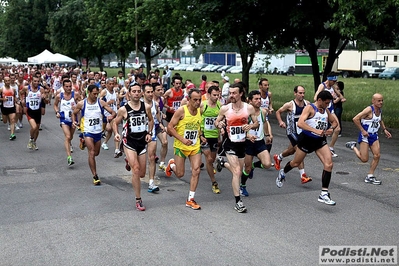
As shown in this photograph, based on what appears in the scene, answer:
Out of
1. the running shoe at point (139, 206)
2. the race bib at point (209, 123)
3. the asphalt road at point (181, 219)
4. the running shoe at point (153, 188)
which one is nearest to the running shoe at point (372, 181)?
the asphalt road at point (181, 219)

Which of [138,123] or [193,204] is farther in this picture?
[138,123]

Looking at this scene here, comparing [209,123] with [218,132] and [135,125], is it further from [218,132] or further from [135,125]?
[135,125]

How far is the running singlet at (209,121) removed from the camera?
29.3 feet

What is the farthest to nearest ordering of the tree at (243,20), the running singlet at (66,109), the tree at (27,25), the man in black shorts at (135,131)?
the tree at (27,25) → the tree at (243,20) → the running singlet at (66,109) → the man in black shorts at (135,131)

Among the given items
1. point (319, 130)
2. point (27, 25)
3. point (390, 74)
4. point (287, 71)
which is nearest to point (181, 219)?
point (319, 130)

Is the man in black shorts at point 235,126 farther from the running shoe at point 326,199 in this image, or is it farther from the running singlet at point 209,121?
the running shoe at point 326,199

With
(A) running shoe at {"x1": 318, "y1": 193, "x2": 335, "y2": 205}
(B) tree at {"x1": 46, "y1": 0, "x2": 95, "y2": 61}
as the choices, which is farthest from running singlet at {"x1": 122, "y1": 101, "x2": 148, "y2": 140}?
(B) tree at {"x1": 46, "y1": 0, "x2": 95, "y2": 61}

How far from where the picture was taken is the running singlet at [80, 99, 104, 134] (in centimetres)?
958

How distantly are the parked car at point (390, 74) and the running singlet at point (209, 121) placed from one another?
5060cm

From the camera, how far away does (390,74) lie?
184 feet

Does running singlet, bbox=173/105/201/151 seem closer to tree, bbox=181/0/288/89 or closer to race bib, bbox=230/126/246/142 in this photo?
race bib, bbox=230/126/246/142

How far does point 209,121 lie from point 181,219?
2.26 metres

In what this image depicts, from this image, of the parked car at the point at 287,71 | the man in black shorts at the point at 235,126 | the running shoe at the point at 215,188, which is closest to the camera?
the man in black shorts at the point at 235,126

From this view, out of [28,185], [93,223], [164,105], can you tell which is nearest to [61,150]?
[164,105]
